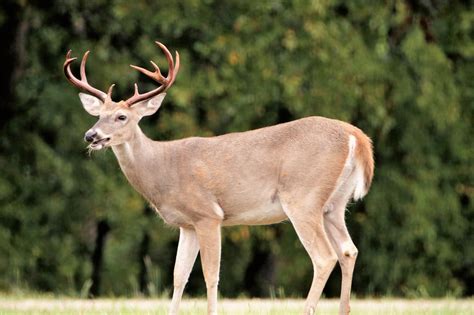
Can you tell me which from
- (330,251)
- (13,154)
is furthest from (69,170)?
(330,251)

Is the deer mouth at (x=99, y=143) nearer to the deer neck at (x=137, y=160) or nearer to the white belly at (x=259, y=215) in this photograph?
the deer neck at (x=137, y=160)

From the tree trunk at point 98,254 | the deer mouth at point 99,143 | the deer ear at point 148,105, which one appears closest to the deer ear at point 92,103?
the deer ear at point 148,105

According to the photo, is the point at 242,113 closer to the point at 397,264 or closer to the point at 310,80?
the point at 310,80

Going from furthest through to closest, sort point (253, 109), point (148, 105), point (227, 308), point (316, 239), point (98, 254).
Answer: point (98, 254), point (253, 109), point (227, 308), point (148, 105), point (316, 239)

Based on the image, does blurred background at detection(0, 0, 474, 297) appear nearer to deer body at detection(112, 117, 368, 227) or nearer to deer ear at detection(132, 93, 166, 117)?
deer ear at detection(132, 93, 166, 117)

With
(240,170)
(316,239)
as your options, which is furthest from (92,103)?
(316,239)

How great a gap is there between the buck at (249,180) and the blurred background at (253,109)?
7214 millimetres

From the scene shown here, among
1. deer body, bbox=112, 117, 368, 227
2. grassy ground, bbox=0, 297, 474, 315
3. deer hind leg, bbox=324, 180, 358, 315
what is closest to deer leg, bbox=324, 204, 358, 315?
deer hind leg, bbox=324, 180, 358, 315

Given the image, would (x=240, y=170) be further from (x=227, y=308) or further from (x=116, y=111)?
(x=227, y=308)

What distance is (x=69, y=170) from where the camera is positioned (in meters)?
18.1

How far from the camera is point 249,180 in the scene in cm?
922

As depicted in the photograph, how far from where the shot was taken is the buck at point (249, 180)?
8.91 m

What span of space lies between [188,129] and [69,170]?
2.00m

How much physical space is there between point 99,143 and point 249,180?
1212mm
